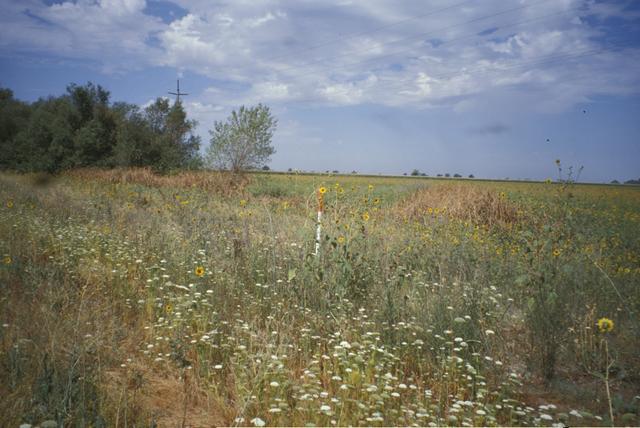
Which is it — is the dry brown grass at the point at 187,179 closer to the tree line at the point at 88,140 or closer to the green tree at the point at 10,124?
the tree line at the point at 88,140

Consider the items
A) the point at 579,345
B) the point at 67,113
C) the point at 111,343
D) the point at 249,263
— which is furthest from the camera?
the point at 67,113

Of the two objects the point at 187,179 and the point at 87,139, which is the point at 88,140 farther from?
the point at 187,179

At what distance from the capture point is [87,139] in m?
28.5

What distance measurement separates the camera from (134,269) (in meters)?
5.75

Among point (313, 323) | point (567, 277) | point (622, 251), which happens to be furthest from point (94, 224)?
point (622, 251)

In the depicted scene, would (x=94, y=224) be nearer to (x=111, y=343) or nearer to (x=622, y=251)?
(x=111, y=343)

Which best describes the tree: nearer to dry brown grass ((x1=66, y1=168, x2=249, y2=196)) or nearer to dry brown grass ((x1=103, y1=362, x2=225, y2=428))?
dry brown grass ((x1=66, y1=168, x2=249, y2=196))

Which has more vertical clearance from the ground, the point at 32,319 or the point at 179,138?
the point at 179,138

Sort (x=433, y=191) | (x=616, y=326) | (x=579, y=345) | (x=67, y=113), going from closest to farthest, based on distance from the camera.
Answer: (x=579, y=345) < (x=616, y=326) < (x=433, y=191) < (x=67, y=113)

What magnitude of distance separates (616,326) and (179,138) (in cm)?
3339

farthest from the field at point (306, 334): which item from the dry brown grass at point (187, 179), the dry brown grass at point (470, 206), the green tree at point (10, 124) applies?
the green tree at point (10, 124)

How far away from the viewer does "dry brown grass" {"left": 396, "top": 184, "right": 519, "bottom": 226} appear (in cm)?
1298

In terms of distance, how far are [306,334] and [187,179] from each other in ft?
61.7

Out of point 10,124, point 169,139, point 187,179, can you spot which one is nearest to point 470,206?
point 187,179
